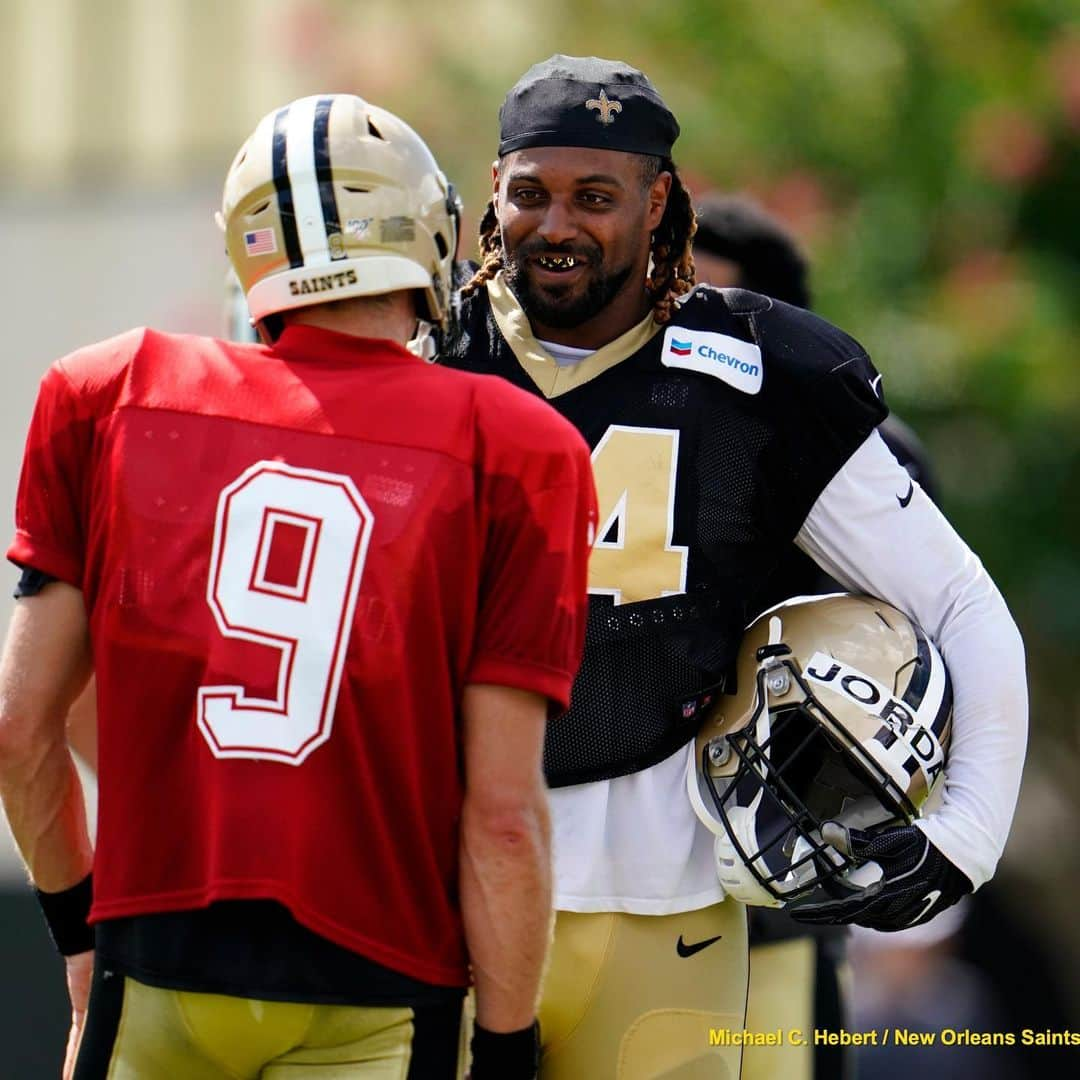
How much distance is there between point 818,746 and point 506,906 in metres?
0.92

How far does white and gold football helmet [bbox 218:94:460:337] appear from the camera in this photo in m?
2.42

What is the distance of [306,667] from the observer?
226cm

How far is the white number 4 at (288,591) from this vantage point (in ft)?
7.39

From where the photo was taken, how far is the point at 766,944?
3947 millimetres

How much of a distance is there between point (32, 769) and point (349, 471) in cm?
59

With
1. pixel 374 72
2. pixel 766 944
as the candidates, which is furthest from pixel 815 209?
pixel 766 944

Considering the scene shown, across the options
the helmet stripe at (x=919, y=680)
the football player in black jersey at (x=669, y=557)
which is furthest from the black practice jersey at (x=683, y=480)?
the helmet stripe at (x=919, y=680)

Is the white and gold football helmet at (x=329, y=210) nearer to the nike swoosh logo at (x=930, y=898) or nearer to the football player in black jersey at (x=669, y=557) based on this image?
the football player in black jersey at (x=669, y=557)

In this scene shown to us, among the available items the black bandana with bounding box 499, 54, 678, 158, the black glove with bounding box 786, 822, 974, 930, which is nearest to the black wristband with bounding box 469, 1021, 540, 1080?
the black glove with bounding box 786, 822, 974, 930

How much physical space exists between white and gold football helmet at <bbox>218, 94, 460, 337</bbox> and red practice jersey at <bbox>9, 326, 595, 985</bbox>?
12 centimetres

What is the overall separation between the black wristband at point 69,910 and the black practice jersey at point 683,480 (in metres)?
0.77

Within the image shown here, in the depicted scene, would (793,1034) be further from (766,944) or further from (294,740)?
(294,740)

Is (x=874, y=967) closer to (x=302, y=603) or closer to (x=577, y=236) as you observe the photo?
(x=577, y=236)

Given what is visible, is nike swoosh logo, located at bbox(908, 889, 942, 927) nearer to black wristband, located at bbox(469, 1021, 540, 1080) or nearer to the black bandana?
black wristband, located at bbox(469, 1021, 540, 1080)
